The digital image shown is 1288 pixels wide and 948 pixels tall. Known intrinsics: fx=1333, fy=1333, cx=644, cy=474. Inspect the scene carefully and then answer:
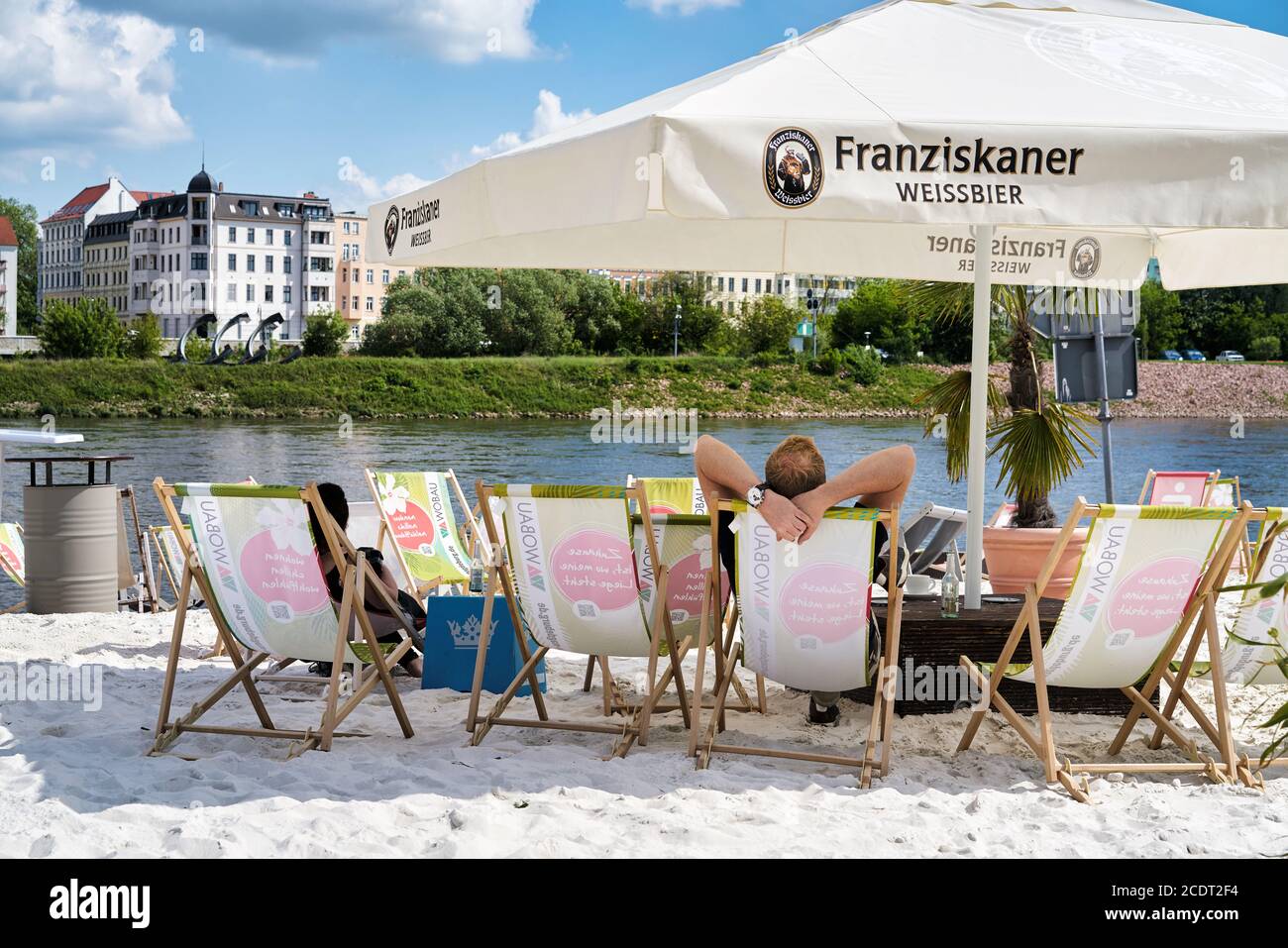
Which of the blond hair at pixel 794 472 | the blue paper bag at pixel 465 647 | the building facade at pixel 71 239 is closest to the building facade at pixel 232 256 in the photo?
the building facade at pixel 71 239

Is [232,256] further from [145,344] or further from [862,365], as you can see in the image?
[862,365]

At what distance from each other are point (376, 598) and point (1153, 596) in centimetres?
281

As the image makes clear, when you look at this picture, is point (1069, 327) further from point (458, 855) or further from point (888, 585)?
point (458, 855)

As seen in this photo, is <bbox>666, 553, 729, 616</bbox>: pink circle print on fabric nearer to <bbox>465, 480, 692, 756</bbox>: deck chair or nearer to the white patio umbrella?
<bbox>465, 480, 692, 756</bbox>: deck chair

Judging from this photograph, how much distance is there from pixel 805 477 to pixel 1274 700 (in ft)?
7.66

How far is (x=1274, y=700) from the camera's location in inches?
199

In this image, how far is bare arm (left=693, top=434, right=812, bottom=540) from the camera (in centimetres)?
386

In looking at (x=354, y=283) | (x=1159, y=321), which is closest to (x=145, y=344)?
(x=354, y=283)

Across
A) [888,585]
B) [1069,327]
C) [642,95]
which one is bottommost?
[888,585]

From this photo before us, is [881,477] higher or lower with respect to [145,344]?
lower

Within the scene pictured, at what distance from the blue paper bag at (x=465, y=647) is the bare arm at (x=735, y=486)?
1.09 m

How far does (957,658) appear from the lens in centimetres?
450

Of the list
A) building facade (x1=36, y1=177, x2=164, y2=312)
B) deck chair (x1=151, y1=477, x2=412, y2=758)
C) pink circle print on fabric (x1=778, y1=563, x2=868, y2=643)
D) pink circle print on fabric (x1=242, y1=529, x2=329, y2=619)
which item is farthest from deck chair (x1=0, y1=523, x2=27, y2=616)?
building facade (x1=36, y1=177, x2=164, y2=312)
